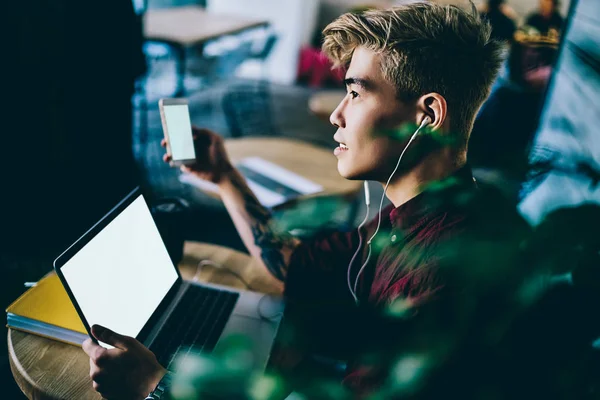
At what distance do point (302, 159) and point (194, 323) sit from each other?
4.32ft

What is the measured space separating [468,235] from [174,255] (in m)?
0.94

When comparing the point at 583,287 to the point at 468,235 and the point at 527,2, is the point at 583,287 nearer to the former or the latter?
the point at 468,235

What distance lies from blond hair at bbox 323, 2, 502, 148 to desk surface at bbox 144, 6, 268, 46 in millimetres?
3450

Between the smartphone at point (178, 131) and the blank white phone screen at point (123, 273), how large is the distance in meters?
0.27

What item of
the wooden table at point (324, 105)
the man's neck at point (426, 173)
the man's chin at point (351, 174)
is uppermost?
the man's neck at point (426, 173)

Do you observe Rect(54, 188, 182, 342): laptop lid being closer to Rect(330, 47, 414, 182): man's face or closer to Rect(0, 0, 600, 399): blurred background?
Rect(0, 0, 600, 399): blurred background

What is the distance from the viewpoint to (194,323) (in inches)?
41.8

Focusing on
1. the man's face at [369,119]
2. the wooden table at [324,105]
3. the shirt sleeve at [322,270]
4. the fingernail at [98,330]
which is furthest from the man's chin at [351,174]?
the wooden table at [324,105]

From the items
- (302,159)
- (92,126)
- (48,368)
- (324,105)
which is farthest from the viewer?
(324,105)

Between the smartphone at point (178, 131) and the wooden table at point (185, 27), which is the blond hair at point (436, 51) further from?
the wooden table at point (185, 27)

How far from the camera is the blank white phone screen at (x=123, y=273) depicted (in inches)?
32.6

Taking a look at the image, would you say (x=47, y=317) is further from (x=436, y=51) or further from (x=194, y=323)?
(x=436, y=51)

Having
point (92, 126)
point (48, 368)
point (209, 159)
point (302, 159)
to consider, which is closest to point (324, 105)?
point (302, 159)

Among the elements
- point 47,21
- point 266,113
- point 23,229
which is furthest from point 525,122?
point 23,229
